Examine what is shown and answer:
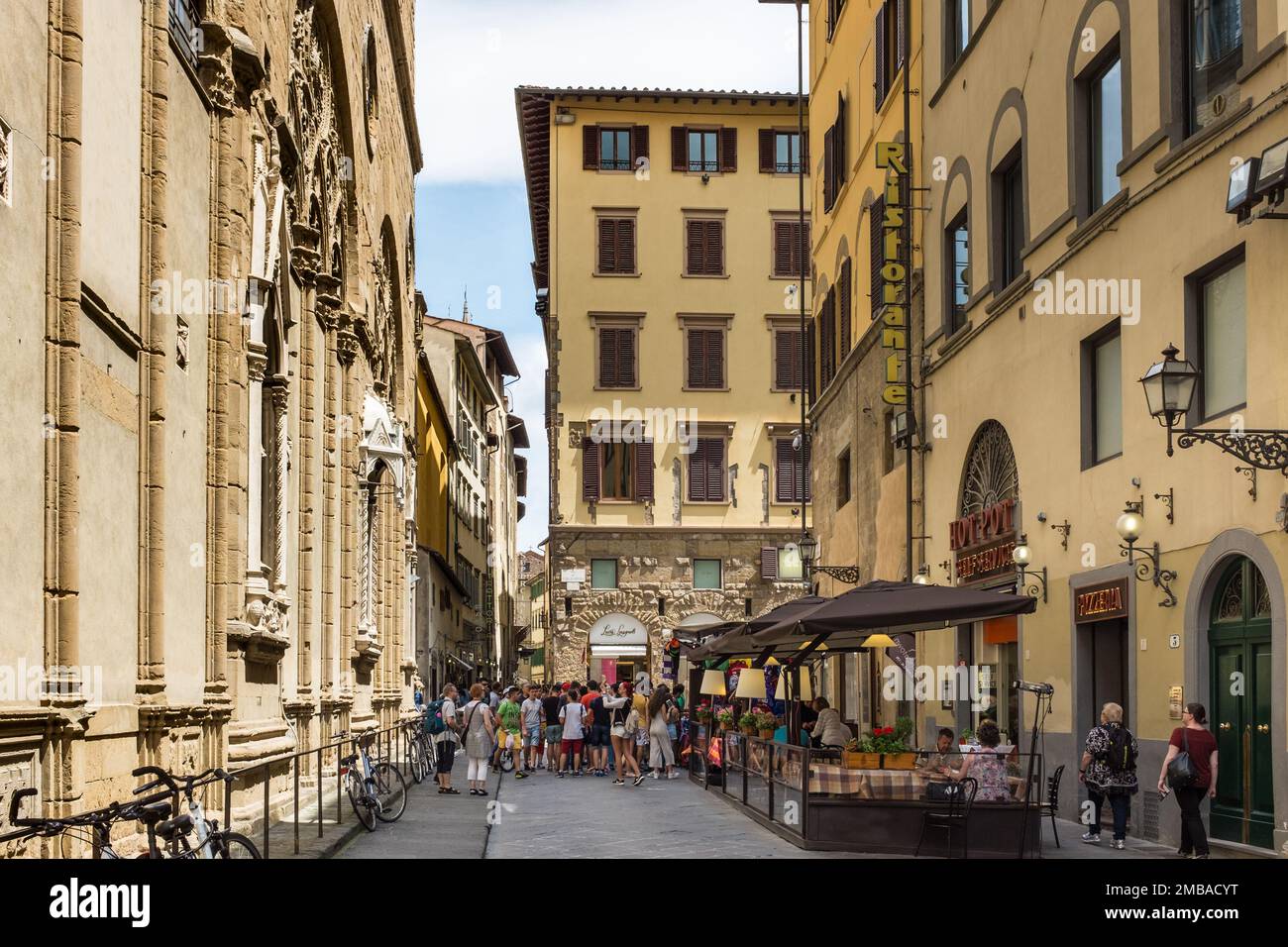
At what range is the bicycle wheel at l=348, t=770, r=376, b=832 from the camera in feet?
61.4

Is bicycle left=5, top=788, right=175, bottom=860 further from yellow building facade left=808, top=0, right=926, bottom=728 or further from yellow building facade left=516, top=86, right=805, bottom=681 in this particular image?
yellow building facade left=516, top=86, right=805, bottom=681

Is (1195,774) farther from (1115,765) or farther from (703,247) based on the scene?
(703,247)

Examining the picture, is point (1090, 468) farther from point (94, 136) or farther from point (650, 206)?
point (650, 206)

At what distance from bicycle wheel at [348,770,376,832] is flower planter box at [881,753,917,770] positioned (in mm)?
5779

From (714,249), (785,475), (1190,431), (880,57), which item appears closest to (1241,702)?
(1190,431)

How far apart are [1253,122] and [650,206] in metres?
42.8

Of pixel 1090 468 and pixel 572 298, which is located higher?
pixel 572 298

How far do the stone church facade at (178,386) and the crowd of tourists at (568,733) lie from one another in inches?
76.6

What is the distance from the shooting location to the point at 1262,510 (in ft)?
48.7

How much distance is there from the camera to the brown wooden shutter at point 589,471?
5541 cm

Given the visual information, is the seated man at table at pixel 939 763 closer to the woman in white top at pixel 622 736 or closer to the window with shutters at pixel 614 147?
the woman in white top at pixel 622 736

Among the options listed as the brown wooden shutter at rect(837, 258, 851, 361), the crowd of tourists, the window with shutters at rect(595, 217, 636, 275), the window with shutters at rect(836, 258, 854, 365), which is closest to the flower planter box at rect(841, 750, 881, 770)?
the crowd of tourists
